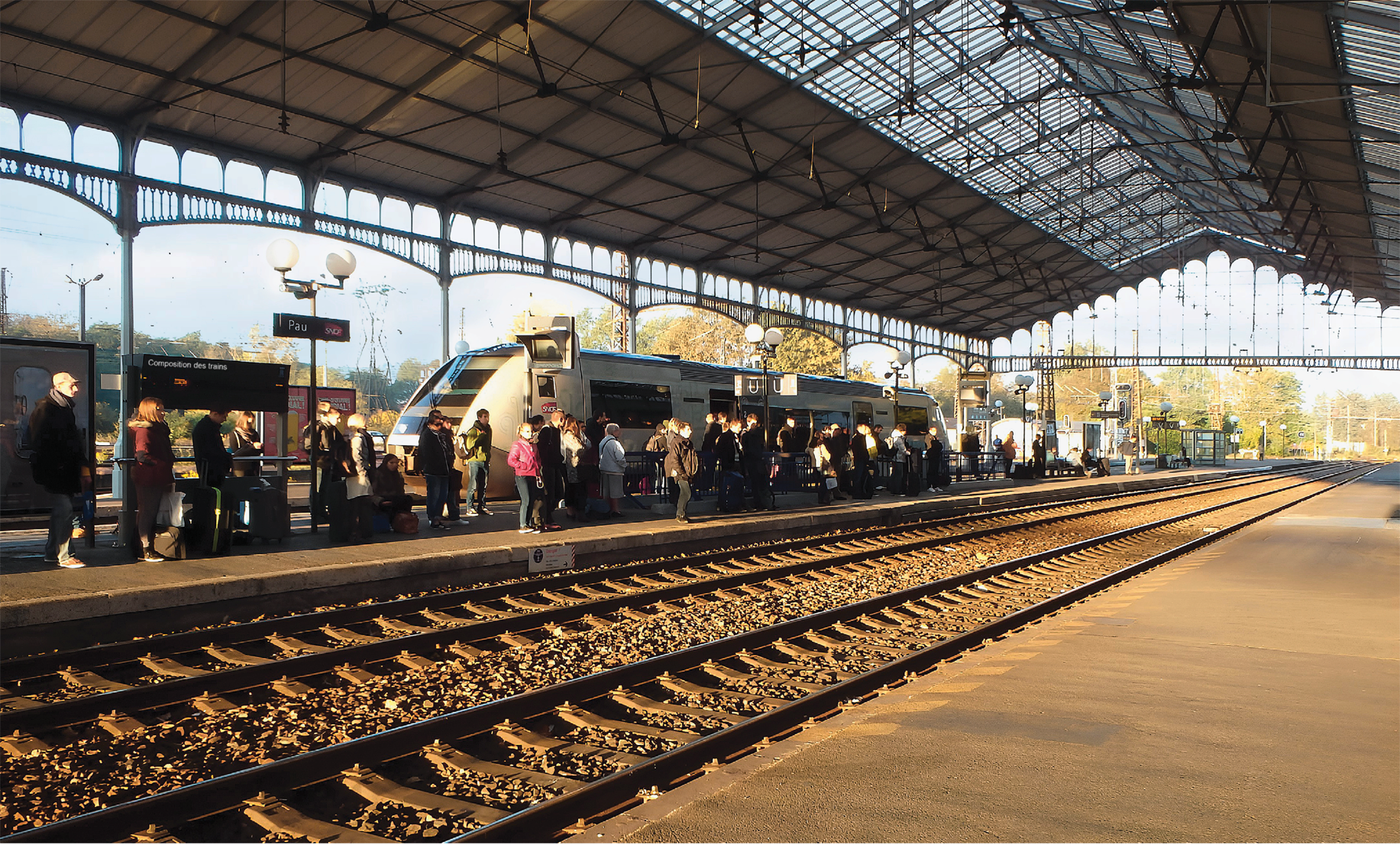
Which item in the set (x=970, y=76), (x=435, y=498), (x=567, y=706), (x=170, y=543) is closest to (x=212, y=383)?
(x=170, y=543)

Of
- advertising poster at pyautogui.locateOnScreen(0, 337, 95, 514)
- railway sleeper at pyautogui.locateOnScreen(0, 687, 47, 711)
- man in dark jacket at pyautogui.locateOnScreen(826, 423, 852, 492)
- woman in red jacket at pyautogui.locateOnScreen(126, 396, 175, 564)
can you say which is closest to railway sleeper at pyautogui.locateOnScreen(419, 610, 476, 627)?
railway sleeper at pyautogui.locateOnScreen(0, 687, 47, 711)

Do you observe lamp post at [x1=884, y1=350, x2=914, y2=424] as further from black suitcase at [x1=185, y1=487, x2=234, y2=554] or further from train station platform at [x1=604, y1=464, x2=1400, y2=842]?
train station platform at [x1=604, y1=464, x2=1400, y2=842]

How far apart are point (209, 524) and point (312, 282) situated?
3.78m

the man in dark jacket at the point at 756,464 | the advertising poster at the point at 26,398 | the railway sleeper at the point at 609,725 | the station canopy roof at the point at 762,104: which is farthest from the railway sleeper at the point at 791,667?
the station canopy roof at the point at 762,104

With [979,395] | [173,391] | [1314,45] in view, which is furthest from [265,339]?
[1314,45]

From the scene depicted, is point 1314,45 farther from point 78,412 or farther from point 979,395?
point 78,412

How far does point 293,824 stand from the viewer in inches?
159

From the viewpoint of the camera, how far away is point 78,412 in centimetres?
1062

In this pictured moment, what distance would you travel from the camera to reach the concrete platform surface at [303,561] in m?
7.98

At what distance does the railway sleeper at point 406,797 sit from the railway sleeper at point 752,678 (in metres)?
2.58

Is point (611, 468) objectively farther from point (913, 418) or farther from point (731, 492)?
point (913, 418)

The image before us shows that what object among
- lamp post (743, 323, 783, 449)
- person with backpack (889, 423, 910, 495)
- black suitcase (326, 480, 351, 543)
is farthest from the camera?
person with backpack (889, 423, 910, 495)

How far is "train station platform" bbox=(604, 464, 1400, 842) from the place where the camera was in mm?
3725

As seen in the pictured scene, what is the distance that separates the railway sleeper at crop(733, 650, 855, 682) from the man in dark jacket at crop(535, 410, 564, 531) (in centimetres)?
647
